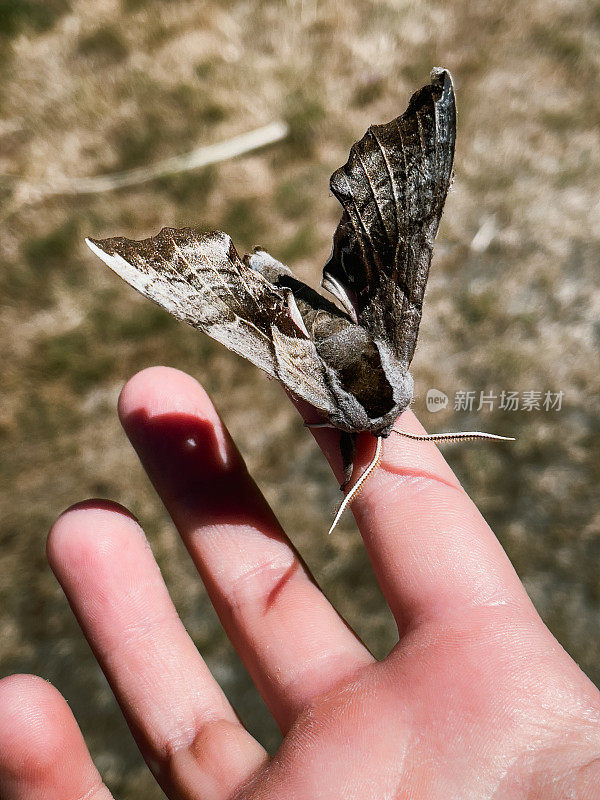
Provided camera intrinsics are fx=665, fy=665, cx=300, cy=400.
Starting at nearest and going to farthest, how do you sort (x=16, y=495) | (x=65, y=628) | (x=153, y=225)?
(x=65, y=628) < (x=16, y=495) < (x=153, y=225)

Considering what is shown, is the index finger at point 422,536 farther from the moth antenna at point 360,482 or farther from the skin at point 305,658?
the moth antenna at point 360,482

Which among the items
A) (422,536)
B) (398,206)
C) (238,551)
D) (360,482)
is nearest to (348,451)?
(360,482)

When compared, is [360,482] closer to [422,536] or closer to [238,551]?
[422,536]

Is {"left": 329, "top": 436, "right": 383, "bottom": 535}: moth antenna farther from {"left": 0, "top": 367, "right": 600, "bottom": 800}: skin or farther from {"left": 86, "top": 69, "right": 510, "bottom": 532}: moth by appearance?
{"left": 0, "top": 367, "right": 600, "bottom": 800}: skin

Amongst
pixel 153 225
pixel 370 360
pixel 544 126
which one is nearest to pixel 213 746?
pixel 370 360

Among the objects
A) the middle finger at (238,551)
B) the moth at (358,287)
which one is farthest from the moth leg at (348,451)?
the middle finger at (238,551)

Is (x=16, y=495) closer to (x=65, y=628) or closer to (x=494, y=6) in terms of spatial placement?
(x=65, y=628)
